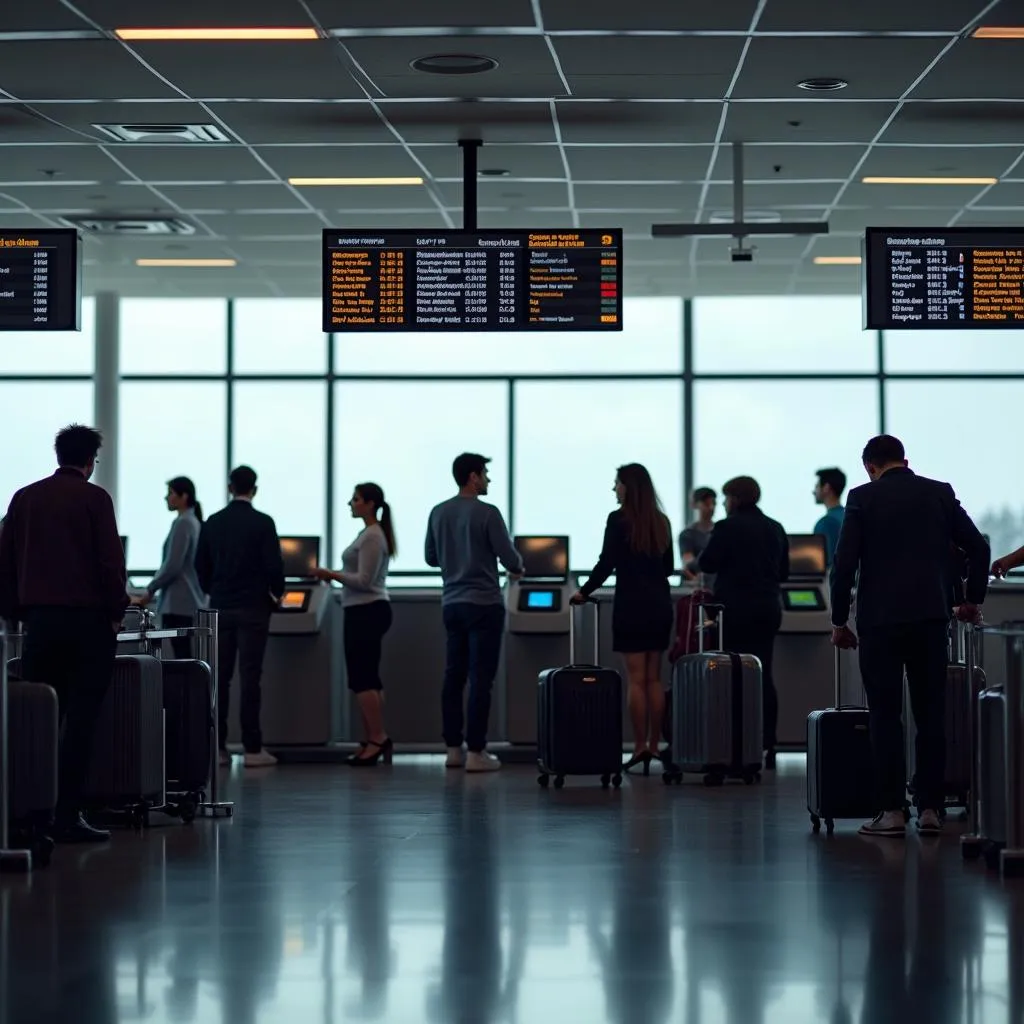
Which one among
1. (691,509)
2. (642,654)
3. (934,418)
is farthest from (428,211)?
(934,418)

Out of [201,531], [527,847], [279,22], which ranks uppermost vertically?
[279,22]

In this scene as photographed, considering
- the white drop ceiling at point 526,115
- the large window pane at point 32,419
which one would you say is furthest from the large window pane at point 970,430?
the large window pane at point 32,419

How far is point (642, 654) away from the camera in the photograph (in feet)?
27.3

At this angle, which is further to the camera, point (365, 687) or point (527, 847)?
point (365, 687)

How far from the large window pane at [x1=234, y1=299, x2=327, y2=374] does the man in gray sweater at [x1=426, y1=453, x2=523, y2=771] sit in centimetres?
442

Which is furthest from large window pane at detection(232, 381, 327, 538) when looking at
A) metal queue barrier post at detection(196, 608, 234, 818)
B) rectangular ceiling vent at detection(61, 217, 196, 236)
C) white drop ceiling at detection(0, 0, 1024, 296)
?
metal queue barrier post at detection(196, 608, 234, 818)

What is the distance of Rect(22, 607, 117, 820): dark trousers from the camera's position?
5.62 meters

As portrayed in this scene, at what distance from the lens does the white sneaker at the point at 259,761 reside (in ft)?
Result: 30.2

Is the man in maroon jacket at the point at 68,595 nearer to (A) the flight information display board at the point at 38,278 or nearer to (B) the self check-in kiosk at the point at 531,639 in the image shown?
(A) the flight information display board at the point at 38,278

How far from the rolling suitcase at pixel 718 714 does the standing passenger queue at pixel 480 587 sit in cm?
52

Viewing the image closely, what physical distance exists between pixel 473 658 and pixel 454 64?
3059 millimetres

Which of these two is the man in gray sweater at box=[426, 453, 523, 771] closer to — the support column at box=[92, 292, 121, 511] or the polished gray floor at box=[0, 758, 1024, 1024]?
the polished gray floor at box=[0, 758, 1024, 1024]

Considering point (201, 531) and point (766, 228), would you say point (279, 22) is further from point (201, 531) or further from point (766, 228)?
point (201, 531)

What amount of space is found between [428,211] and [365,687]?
2.72m
